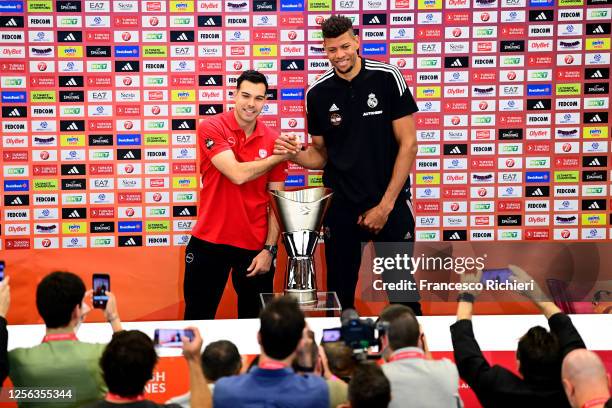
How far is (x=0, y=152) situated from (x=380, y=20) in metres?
2.57

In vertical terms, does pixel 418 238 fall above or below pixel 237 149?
below

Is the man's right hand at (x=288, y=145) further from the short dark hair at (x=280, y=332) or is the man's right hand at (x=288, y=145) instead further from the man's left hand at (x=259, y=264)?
the short dark hair at (x=280, y=332)

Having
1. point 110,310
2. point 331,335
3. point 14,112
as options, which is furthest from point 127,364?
point 14,112

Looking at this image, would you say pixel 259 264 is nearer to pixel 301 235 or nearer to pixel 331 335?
pixel 301 235

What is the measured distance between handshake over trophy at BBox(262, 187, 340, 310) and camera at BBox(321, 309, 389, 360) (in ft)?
3.70

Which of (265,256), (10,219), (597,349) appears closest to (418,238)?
(265,256)

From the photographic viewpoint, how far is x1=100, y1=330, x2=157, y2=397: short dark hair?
2.30 metres

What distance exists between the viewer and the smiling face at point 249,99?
4.30 metres

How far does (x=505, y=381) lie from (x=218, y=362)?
92 centimetres

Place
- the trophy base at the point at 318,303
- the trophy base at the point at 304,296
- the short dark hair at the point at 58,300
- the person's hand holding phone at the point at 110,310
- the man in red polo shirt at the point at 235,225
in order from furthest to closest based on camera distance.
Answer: the man in red polo shirt at the point at 235,225 < the trophy base at the point at 304,296 < the trophy base at the point at 318,303 < the person's hand holding phone at the point at 110,310 < the short dark hair at the point at 58,300

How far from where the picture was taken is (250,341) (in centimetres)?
317

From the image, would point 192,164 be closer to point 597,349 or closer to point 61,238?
point 61,238

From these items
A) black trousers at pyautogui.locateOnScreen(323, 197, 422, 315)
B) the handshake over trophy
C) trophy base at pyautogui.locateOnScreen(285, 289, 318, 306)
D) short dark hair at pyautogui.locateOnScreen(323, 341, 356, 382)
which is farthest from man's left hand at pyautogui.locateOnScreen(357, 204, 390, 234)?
short dark hair at pyautogui.locateOnScreen(323, 341, 356, 382)

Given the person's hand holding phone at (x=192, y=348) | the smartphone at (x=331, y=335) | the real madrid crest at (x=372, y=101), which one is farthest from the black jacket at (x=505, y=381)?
the real madrid crest at (x=372, y=101)
